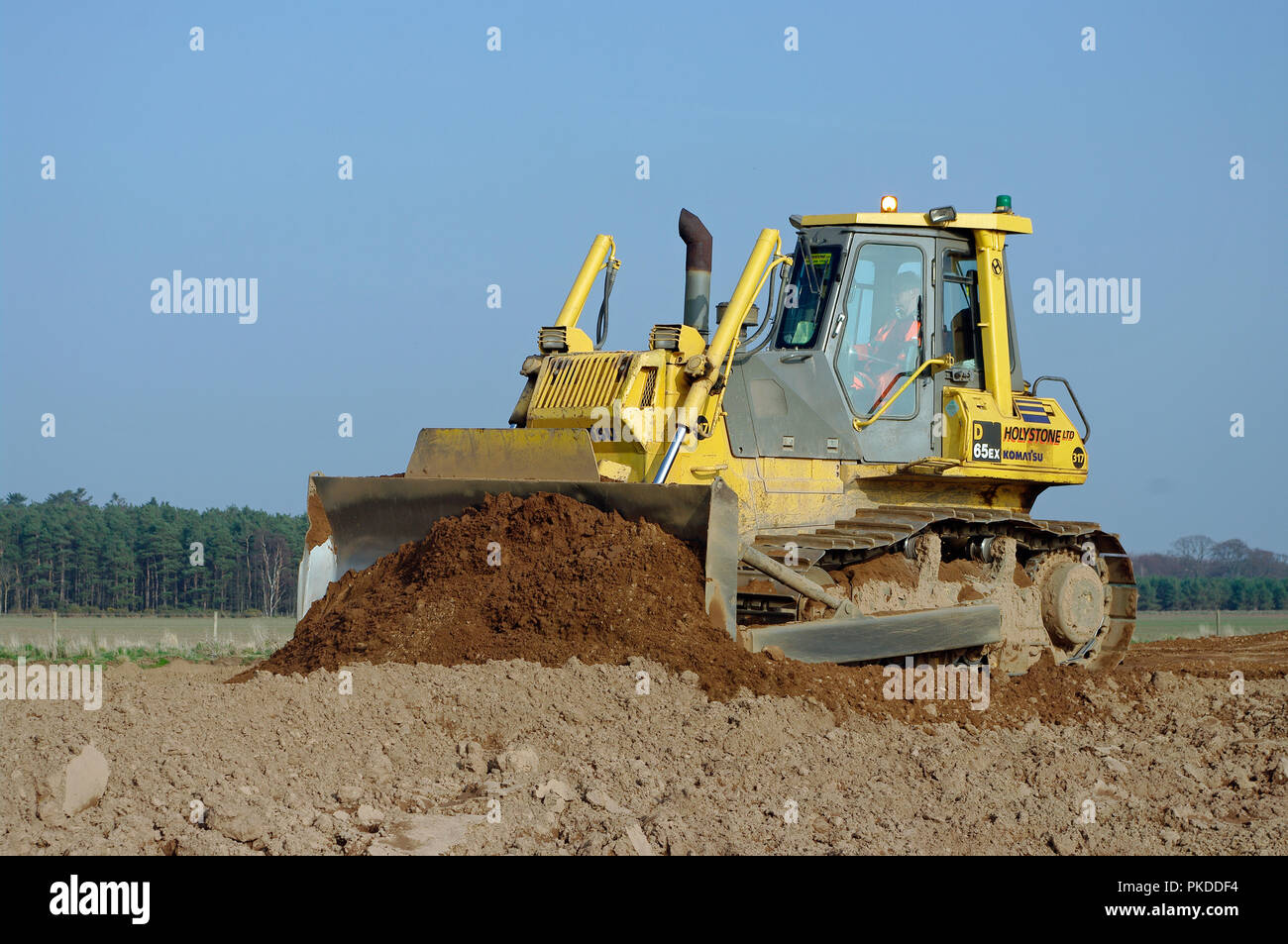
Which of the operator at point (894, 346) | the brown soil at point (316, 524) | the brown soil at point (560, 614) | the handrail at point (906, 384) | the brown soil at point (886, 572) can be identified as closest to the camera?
the brown soil at point (560, 614)

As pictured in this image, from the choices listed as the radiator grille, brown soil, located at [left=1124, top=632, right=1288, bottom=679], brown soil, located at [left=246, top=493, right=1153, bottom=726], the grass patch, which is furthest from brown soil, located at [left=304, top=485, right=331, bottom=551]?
brown soil, located at [left=1124, top=632, right=1288, bottom=679]

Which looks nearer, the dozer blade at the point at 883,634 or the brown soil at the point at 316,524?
the dozer blade at the point at 883,634

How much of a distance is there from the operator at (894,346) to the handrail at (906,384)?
78 mm

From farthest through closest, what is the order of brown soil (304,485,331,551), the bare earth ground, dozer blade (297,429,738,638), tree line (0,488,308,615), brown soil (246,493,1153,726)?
A: tree line (0,488,308,615) < brown soil (304,485,331,551) < dozer blade (297,429,738,638) < brown soil (246,493,1153,726) < the bare earth ground

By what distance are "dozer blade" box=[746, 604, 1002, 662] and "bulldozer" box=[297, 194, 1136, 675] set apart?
0.05 ft

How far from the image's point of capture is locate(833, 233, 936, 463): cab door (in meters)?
10.8

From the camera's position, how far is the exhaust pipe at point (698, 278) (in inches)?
440

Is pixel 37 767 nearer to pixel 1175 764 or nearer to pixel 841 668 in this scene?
pixel 841 668

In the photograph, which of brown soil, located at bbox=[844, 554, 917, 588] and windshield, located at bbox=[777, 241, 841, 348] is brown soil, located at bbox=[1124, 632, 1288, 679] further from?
windshield, located at bbox=[777, 241, 841, 348]

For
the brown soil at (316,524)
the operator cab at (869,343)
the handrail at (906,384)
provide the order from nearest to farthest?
the operator cab at (869,343)
the handrail at (906,384)
the brown soil at (316,524)

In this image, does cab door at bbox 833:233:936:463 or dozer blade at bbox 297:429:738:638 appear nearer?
dozer blade at bbox 297:429:738:638

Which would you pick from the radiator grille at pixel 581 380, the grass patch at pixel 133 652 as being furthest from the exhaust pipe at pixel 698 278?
the grass patch at pixel 133 652

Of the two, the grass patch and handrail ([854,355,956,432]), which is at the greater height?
handrail ([854,355,956,432])

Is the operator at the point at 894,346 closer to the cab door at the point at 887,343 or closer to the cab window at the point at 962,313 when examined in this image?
the cab door at the point at 887,343
